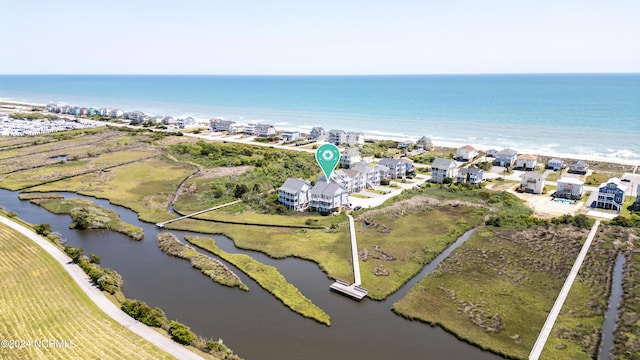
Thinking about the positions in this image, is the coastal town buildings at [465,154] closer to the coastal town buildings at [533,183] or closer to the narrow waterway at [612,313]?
the coastal town buildings at [533,183]

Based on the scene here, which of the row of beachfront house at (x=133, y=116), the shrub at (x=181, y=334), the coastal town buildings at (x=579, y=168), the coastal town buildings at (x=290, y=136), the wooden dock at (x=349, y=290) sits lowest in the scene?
the shrub at (x=181, y=334)

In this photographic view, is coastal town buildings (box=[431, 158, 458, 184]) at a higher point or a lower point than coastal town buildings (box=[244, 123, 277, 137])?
lower

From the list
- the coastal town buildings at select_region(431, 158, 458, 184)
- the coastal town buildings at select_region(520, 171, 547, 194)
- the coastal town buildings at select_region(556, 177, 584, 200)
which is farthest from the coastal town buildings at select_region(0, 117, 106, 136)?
the coastal town buildings at select_region(556, 177, 584, 200)

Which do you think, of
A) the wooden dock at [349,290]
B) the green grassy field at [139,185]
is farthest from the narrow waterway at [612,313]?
the green grassy field at [139,185]

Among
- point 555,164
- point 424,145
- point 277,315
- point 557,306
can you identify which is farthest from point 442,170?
point 277,315

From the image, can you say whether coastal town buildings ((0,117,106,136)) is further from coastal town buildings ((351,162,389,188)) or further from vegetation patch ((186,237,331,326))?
vegetation patch ((186,237,331,326))

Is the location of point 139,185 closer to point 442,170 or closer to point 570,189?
point 442,170

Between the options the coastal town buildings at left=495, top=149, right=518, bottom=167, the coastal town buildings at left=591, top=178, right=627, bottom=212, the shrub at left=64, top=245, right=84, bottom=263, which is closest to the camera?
the shrub at left=64, top=245, right=84, bottom=263
